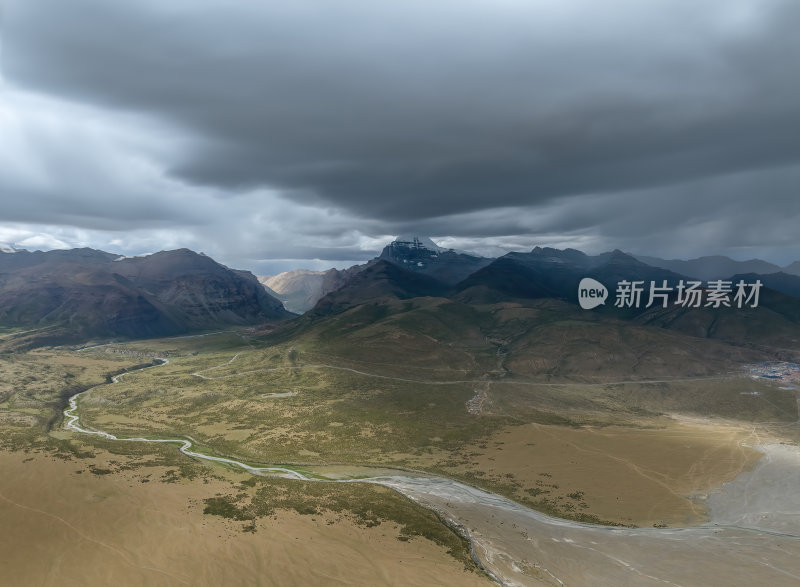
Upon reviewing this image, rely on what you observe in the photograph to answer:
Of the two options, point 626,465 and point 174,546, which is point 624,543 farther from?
point 174,546

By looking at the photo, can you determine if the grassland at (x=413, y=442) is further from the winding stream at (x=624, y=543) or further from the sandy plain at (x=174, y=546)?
the winding stream at (x=624, y=543)

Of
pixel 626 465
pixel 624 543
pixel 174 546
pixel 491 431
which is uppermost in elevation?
pixel 626 465

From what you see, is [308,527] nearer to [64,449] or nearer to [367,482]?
[367,482]

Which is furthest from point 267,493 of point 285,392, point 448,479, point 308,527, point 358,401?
point 285,392

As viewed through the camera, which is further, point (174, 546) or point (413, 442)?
point (413, 442)

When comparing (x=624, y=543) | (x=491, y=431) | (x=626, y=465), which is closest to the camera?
(x=624, y=543)

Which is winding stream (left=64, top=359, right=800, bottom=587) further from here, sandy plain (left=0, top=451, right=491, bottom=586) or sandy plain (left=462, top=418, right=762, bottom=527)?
sandy plain (left=0, top=451, right=491, bottom=586)

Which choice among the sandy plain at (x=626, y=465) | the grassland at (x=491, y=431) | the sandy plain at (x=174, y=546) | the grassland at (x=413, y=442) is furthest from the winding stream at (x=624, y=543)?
the sandy plain at (x=174, y=546)

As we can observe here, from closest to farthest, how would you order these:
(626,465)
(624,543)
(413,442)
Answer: (624,543)
(626,465)
(413,442)

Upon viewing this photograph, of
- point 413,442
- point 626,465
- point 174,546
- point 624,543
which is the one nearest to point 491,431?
point 413,442
